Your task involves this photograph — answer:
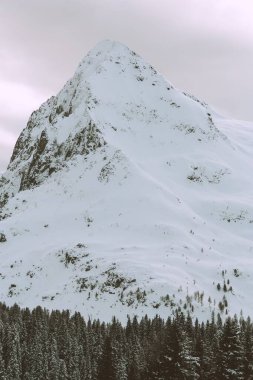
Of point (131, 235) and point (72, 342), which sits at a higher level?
point (131, 235)

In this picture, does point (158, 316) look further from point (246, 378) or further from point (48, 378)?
point (246, 378)

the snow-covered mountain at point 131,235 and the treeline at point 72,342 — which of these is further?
the snow-covered mountain at point 131,235

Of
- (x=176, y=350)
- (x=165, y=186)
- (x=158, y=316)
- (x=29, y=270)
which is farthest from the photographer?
(x=165, y=186)

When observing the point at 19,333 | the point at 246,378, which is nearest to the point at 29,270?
the point at 19,333

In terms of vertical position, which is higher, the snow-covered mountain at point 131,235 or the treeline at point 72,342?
the snow-covered mountain at point 131,235

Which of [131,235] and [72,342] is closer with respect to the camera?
[72,342]

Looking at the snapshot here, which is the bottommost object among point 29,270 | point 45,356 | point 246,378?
point 246,378

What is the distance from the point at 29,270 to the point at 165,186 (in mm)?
51576

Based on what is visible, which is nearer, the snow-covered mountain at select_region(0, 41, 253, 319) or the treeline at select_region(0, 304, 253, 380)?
the treeline at select_region(0, 304, 253, 380)

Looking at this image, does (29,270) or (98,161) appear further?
(98,161)

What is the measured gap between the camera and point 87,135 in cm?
19912

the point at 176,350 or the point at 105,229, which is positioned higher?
the point at 105,229

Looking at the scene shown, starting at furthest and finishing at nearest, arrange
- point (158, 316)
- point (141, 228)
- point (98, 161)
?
point (98, 161), point (141, 228), point (158, 316)

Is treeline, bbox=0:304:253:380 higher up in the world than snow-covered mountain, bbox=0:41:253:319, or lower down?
lower down
